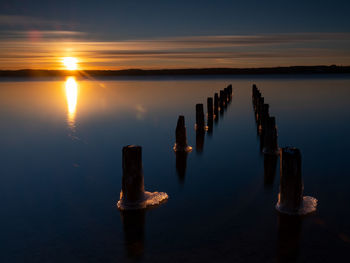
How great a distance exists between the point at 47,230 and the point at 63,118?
1922 cm

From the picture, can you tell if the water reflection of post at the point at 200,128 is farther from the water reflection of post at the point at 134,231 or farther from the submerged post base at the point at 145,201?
the water reflection of post at the point at 134,231

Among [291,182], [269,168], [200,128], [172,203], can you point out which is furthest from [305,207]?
[200,128]

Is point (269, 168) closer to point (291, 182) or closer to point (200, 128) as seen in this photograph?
point (291, 182)

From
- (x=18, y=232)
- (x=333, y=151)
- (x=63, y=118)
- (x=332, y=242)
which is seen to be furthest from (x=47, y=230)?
(x=63, y=118)

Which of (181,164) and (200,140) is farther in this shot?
(200,140)

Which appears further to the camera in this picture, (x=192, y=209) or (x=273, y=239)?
(x=192, y=209)

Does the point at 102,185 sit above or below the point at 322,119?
below

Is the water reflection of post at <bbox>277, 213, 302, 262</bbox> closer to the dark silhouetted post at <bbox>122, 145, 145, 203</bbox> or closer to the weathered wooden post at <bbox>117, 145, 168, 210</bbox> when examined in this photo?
the weathered wooden post at <bbox>117, 145, 168, 210</bbox>

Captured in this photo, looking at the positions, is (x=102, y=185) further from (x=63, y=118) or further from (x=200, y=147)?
(x=63, y=118)

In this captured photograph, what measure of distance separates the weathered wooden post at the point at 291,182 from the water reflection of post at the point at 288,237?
0.15 m

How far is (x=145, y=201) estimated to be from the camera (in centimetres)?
714

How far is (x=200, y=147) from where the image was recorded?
13.6 metres

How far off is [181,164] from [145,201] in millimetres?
4200

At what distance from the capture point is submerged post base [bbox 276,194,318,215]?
6.50 meters
